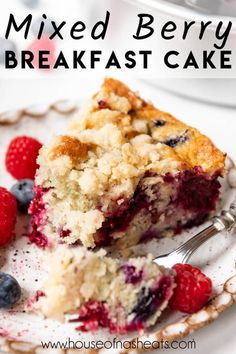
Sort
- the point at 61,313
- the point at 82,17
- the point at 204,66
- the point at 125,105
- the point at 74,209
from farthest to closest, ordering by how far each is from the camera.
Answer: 1. the point at 82,17
2. the point at 204,66
3. the point at 125,105
4. the point at 74,209
5. the point at 61,313

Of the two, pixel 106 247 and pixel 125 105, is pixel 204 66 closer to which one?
pixel 125 105

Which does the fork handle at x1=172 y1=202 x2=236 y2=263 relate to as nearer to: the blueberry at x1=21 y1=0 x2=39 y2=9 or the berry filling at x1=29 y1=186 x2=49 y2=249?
the berry filling at x1=29 y1=186 x2=49 y2=249

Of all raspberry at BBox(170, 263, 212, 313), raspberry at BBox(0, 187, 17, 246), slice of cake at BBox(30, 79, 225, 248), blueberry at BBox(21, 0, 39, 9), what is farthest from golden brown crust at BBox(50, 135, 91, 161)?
blueberry at BBox(21, 0, 39, 9)

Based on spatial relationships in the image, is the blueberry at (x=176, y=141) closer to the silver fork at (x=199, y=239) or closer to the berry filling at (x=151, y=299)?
the silver fork at (x=199, y=239)

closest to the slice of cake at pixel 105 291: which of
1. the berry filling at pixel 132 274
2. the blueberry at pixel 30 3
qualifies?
the berry filling at pixel 132 274

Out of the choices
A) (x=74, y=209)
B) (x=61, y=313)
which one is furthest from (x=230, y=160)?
(x=61, y=313)

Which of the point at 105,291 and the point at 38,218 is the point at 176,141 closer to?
the point at 38,218

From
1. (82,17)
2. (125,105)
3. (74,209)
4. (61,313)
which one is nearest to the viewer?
(61,313)
